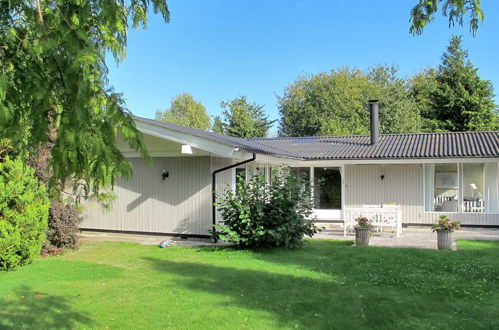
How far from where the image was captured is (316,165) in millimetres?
16688

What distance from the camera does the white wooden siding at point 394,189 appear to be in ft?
49.9

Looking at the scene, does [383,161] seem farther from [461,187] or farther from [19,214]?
→ [19,214]

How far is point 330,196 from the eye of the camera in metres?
16.5

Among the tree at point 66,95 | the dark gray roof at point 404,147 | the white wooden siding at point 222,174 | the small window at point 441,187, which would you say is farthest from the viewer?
the small window at point 441,187

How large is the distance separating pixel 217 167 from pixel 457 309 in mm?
7687

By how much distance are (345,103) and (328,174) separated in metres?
23.4

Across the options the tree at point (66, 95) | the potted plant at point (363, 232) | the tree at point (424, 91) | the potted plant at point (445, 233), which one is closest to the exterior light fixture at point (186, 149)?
the potted plant at point (363, 232)

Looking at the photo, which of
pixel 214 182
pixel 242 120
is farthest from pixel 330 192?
pixel 242 120

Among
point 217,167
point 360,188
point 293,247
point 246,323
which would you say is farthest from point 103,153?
point 360,188

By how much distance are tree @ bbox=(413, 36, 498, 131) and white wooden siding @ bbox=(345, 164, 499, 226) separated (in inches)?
655

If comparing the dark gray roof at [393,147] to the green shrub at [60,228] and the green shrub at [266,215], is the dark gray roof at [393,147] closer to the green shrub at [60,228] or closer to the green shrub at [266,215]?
the green shrub at [266,215]

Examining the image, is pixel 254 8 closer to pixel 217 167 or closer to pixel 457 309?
pixel 217 167

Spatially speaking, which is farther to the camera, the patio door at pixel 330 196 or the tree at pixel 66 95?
the patio door at pixel 330 196

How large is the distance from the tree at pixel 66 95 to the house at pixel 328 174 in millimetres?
8139
